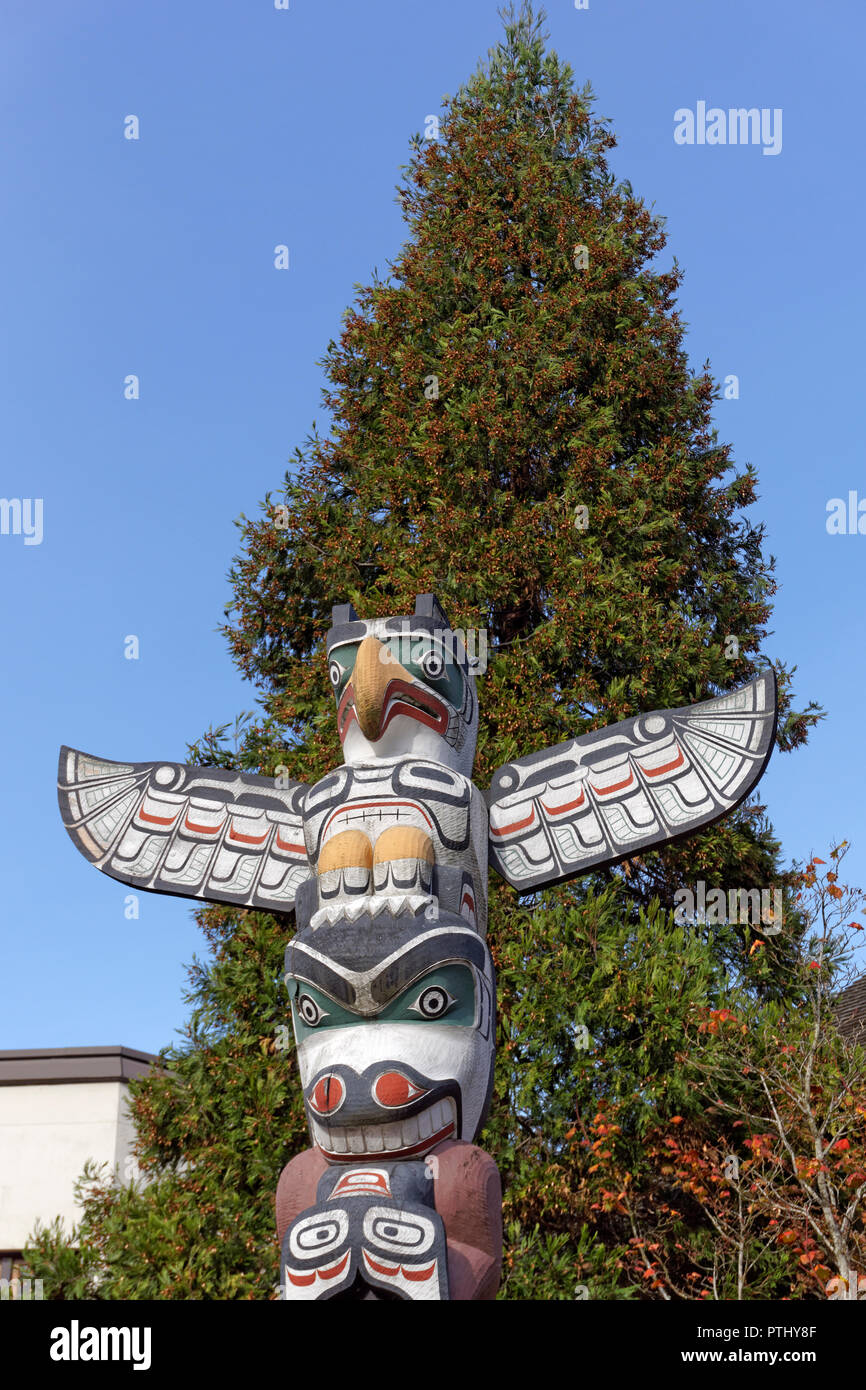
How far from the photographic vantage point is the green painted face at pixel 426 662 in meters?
6.26

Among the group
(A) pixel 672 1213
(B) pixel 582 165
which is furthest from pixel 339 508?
(A) pixel 672 1213

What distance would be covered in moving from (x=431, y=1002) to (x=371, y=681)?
152 centimetres

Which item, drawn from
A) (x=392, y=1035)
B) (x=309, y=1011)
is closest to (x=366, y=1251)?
(x=392, y=1035)

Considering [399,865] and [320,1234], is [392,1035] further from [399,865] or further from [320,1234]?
[320,1234]

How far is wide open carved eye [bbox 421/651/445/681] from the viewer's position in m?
6.25

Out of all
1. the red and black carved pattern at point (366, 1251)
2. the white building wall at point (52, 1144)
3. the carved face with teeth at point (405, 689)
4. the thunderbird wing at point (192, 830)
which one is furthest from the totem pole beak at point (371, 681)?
the white building wall at point (52, 1144)

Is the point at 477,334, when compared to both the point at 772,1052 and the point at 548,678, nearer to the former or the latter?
the point at 548,678

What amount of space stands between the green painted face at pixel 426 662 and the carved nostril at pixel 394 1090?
76.9 inches

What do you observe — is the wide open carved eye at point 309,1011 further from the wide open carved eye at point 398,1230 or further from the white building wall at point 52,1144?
the white building wall at point 52,1144

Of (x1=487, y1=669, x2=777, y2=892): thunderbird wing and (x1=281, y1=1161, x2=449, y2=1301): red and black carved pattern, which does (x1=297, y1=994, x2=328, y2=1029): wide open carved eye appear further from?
(x1=487, y1=669, x2=777, y2=892): thunderbird wing

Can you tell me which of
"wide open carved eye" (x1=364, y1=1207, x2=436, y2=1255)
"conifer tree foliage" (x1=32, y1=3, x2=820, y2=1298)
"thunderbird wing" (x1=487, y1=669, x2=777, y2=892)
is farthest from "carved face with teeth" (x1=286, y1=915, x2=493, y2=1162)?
"conifer tree foliage" (x1=32, y1=3, x2=820, y2=1298)

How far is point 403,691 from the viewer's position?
617cm

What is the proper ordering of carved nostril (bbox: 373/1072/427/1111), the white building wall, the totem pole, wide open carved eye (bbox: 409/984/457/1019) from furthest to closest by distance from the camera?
the white building wall → wide open carved eye (bbox: 409/984/457/1019) → carved nostril (bbox: 373/1072/427/1111) → the totem pole

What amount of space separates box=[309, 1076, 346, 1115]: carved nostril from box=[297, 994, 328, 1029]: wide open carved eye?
0.97ft
